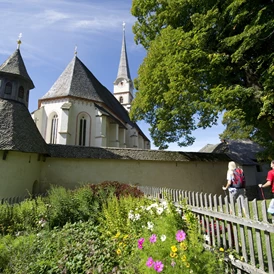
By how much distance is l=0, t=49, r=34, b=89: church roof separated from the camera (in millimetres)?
12555

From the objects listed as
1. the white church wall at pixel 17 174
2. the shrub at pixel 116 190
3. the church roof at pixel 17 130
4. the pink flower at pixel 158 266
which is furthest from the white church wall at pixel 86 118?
the pink flower at pixel 158 266

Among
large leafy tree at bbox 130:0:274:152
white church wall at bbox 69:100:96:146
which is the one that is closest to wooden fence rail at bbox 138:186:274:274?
large leafy tree at bbox 130:0:274:152

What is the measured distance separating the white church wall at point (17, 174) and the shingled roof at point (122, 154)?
160 cm

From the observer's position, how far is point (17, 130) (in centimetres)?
1070

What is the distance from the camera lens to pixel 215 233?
12.1ft

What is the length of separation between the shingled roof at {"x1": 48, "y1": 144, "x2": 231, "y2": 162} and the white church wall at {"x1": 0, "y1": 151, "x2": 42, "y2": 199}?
63.1 inches

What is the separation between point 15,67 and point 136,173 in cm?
1101

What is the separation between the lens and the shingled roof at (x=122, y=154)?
41.5 feet

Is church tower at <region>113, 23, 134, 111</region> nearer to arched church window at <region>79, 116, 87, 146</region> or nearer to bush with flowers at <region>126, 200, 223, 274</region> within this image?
arched church window at <region>79, 116, 87, 146</region>

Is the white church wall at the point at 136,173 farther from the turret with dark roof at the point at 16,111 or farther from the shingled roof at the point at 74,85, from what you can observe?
the shingled roof at the point at 74,85

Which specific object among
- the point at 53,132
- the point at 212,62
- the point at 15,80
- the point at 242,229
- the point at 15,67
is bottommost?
the point at 242,229

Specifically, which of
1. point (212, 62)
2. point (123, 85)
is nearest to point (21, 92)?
point (212, 62)

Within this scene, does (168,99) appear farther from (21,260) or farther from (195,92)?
(21,260)

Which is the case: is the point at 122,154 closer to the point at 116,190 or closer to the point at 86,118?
the point at 116,190
